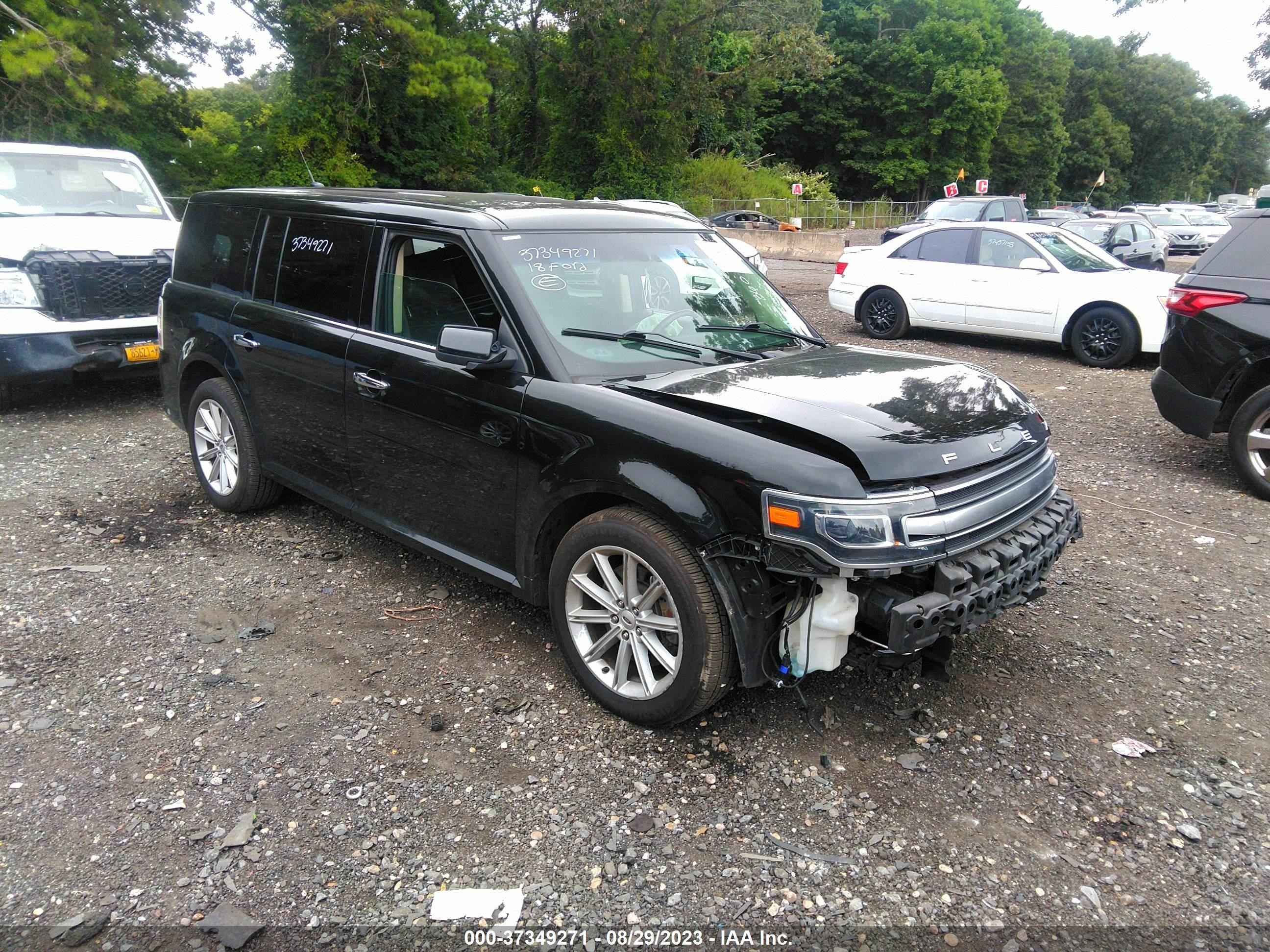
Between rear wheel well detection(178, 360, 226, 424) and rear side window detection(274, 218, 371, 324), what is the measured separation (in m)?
1.03

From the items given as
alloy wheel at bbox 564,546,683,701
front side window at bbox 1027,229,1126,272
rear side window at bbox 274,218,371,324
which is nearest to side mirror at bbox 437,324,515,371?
alloy wheel at bbox 564,546,683,701

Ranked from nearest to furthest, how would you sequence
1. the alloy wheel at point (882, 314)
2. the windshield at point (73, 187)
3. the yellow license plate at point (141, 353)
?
1. the yellow license plate at point (141, 353)
2. the windshield at point (73, 187)
3. the alloy wheel at point (882, 314)

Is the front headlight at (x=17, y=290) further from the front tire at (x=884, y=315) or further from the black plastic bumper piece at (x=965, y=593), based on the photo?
the front tire at (x=884, y=315)

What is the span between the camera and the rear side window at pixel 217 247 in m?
5.14

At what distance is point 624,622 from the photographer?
3.39 metres

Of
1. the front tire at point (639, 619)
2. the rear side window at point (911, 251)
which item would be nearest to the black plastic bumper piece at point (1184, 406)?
the front tire at point (639, 619)

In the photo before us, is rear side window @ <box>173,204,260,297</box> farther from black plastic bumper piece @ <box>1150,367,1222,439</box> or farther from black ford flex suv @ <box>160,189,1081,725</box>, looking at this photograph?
black plastic bumper piece @ <box>1150,367,1222,439</box>

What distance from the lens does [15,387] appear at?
8836 millimetres

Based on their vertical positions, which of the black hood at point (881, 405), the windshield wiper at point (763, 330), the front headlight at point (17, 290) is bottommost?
the front headlight at point (17, 290)

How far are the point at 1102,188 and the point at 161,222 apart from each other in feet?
294

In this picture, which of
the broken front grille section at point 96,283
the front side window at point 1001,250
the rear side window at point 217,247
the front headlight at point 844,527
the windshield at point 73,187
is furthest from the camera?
the front side window at point 1001,250

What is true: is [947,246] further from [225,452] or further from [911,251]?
[225,452]

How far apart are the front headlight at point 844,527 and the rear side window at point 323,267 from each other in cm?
248

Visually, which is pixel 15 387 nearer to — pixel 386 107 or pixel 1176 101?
pixel 386 107
